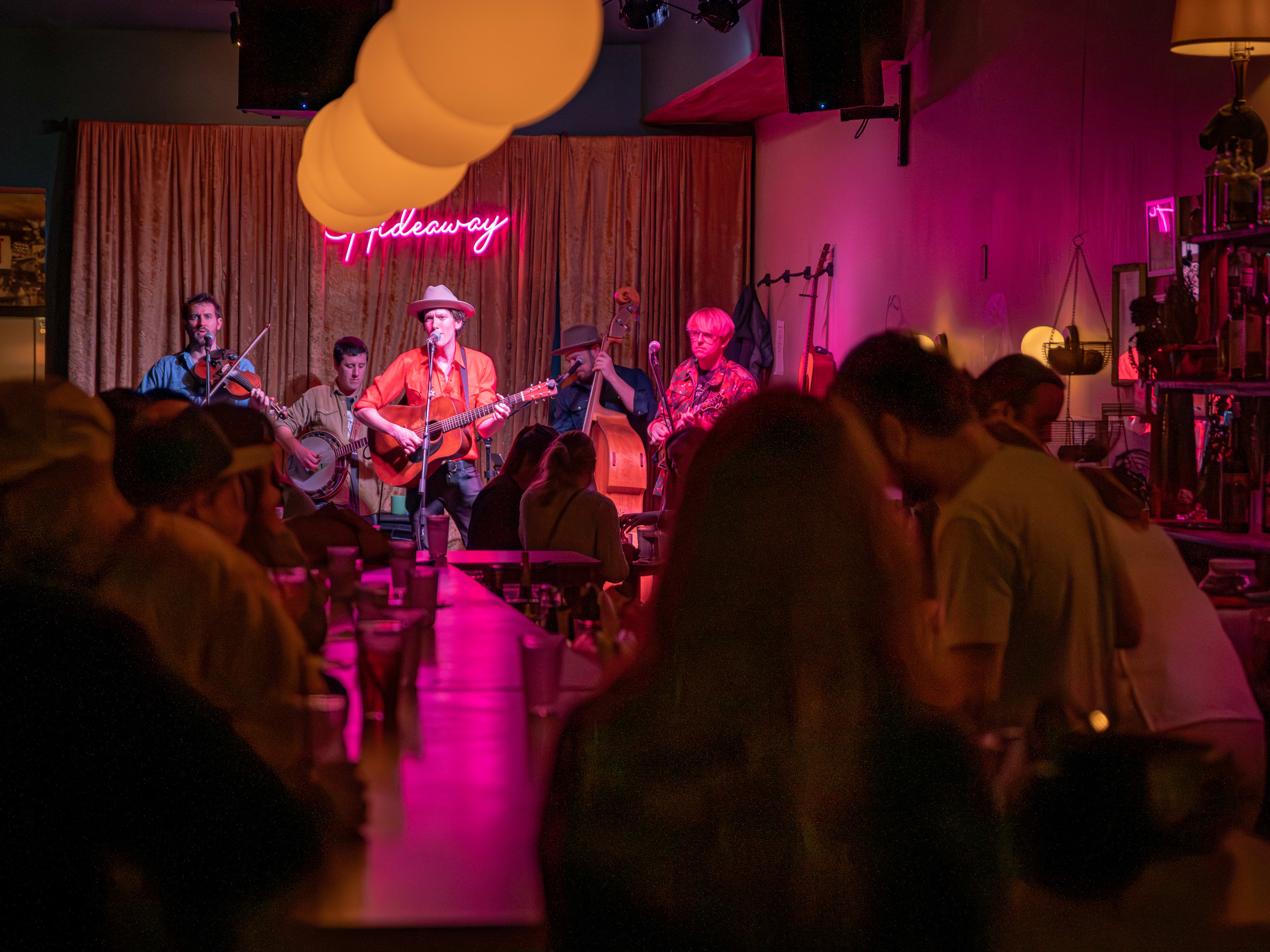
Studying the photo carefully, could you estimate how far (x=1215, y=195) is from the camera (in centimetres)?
349

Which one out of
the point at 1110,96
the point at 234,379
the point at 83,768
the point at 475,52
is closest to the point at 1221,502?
the point at 1110,96

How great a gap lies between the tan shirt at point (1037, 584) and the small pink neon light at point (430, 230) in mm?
7164

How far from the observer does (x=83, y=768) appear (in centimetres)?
144

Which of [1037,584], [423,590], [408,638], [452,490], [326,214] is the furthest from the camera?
[452,490]

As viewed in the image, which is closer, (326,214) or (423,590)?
(423,590)

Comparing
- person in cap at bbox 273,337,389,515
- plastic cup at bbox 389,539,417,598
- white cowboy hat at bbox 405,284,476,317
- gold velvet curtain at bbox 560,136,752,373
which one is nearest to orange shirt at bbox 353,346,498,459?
white cowboy hat at bbox 405,284,476,317

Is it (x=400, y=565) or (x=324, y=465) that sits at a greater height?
(x=324, y=465)

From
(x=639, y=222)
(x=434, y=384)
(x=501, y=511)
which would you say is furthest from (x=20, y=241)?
(x=501, y=511)

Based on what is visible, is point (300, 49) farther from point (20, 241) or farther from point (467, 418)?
point (20, 241)

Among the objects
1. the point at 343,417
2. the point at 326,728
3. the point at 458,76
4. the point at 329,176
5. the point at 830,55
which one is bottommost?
the point at 326,728

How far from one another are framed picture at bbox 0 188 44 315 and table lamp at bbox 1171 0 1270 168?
7253 millimetres

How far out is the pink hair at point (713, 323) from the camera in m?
7.29

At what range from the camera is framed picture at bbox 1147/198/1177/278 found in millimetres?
4055

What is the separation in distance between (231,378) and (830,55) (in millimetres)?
4018
